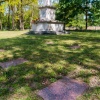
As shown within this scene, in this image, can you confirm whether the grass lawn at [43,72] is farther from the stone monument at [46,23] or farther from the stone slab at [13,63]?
the stone monument at [46,23]

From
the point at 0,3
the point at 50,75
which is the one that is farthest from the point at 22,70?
the point at 0,3

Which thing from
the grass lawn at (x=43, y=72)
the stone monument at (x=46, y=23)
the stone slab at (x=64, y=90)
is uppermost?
the stone monument at (x=46, y=23)

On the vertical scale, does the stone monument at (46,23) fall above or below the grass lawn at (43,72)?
above

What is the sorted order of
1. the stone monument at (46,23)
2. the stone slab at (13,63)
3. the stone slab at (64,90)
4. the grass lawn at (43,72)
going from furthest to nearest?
1. the stone monument at (46,23)
2. the stone slab at (13,63)
3. the grass lawn at (43,72)
4. the stone slab at (64,90)

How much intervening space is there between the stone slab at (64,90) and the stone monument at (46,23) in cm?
1551

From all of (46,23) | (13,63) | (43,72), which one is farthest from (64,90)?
(46,23)

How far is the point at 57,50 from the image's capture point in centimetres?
1130

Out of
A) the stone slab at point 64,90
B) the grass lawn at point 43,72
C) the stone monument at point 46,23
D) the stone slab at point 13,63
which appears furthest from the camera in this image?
the stone monument at point 46,23

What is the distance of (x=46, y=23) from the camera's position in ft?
74.4

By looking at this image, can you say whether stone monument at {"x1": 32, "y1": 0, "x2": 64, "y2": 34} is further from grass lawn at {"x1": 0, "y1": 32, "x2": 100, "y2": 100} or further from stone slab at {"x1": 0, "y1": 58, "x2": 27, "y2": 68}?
stone slab at {"x1": 0, "y1": 58, "x2": 27, "y2": 68}

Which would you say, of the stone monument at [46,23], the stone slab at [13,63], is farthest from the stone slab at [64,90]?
the stone monument at [46,23]

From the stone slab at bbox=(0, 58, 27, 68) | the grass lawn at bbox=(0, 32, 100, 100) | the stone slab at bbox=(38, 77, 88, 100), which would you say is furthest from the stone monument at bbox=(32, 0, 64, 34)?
the stone slab at bbox=(38, 77, 88, 100)

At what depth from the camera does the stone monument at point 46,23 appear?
891 inches

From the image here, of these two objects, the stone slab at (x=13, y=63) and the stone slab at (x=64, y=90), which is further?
the stone slab at (x=13, y=63)
